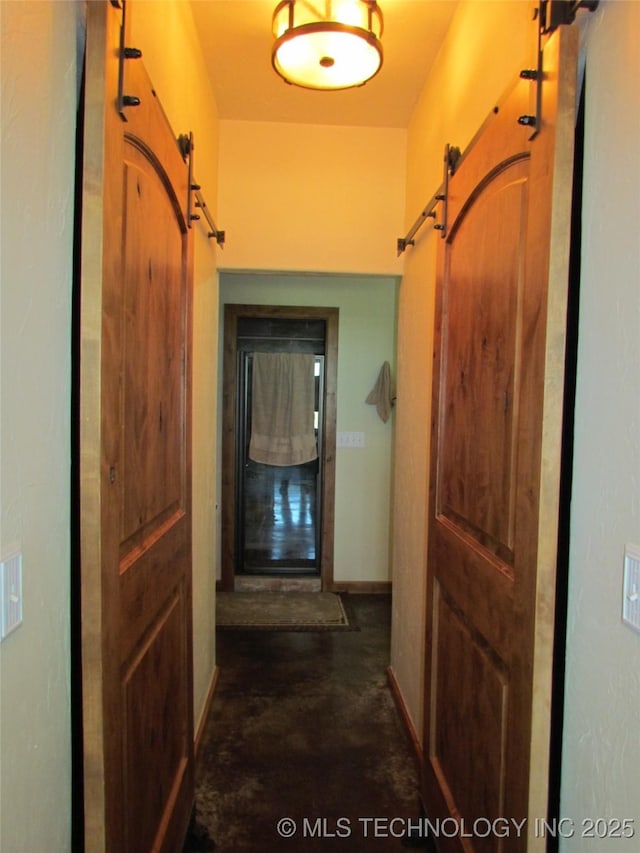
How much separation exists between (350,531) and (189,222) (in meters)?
2.93

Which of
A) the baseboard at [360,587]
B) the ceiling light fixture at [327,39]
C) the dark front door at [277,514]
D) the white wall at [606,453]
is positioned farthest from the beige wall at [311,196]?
the baseboard at [360,587]

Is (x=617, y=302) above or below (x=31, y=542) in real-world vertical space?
above

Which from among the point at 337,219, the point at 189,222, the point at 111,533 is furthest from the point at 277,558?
the point at 111,533

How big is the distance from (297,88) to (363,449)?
2480 mm

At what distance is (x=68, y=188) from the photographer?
3.21ft

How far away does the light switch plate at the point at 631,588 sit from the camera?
33.2 inches

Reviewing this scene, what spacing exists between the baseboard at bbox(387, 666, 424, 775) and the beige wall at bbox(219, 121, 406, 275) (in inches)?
80.1

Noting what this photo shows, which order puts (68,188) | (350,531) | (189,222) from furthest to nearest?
(350,531)
(189,222)
(68,188)

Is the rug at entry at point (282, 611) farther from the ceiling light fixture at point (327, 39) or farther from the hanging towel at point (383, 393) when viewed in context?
the ceiling light fixture at point (327, 39)

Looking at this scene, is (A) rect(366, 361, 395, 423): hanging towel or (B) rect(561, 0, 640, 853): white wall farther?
(A) rect(366, 361, 395, 423): hanging towel

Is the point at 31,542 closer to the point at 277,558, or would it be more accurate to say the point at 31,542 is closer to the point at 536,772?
the point at 536,772

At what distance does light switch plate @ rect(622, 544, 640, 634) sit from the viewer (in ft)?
2.76

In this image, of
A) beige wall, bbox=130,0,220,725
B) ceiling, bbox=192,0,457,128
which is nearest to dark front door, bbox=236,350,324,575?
beige wall, bbox=130,0,220,725

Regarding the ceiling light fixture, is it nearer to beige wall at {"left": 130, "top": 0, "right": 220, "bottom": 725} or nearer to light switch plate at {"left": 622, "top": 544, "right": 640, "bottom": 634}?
beige wall at {"left": 130, "top": 0, "right": 220, "bottom": 725}
